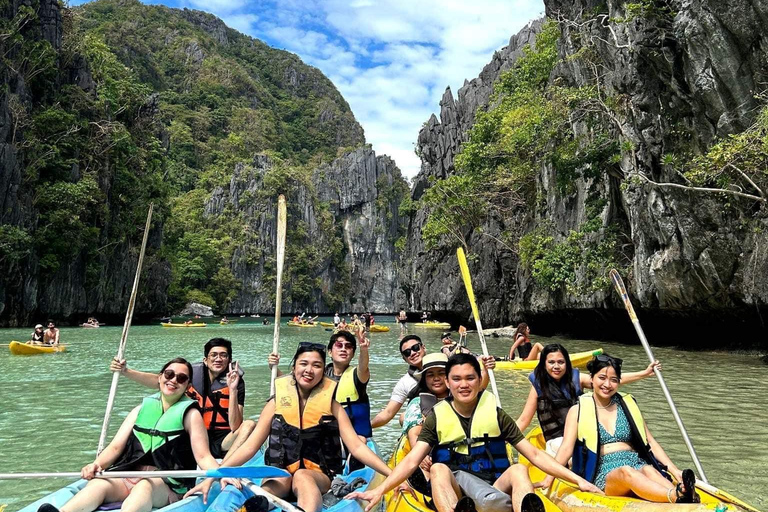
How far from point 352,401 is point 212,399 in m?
1.27

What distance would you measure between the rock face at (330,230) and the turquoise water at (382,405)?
5734cm

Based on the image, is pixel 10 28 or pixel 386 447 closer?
pixel 386 447

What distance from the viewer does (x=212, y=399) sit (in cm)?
492

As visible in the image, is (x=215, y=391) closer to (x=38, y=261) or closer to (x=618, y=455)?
(x=618, y=455)

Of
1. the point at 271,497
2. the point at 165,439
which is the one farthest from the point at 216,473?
the point at 165,439

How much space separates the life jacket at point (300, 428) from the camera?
370 cm

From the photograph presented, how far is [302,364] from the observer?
362cm

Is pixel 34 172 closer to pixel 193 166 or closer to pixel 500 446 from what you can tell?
pixel 500 446

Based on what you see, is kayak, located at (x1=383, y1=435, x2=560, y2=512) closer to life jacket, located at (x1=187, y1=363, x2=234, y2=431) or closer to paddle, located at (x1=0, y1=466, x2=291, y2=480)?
paddle, located at (x1=0, y1=466, x2=291, y2=480)

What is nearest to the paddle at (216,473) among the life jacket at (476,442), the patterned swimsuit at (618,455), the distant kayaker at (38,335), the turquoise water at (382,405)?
the life jacket at (476,442)

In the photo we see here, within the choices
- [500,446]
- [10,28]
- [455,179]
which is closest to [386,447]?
[500,446]

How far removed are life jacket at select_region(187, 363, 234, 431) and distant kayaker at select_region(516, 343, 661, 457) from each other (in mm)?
2591

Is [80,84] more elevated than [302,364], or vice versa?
[80,84]

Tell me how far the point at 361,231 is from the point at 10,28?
226 ft
